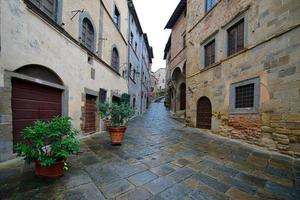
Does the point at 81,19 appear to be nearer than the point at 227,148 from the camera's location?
No

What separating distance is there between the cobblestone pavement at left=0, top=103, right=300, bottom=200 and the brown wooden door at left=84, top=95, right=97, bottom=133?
262cm

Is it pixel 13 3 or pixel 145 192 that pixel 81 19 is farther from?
pixel 145 192

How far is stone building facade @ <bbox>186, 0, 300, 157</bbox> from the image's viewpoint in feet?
14.9

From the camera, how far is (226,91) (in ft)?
23.2

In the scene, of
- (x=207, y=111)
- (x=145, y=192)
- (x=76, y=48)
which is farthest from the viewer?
(x=207, y=111)

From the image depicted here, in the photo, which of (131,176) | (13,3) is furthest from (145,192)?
(13,3)

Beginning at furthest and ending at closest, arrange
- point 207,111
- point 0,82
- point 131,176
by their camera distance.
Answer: point 207,111 < point 0,82 < point 131,176

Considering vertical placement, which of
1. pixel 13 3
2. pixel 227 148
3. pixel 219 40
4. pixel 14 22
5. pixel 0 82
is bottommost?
pixel 227 148

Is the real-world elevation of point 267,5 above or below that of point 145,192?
above

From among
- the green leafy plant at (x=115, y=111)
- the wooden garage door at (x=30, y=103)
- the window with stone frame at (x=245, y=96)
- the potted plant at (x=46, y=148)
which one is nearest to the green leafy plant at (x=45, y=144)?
the potted plant at (x=46, y=148)

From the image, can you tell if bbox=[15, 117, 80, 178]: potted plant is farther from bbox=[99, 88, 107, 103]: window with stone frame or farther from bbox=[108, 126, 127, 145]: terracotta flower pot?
bbox=[99, 88, 107, 103]: window with stone frame

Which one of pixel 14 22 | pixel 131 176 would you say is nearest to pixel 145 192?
pixel 131 176

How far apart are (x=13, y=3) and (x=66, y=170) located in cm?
362

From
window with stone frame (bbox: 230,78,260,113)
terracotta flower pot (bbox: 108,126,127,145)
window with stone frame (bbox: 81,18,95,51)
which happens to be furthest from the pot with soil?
window with stone frame (bbox: 230,78,260,113)
